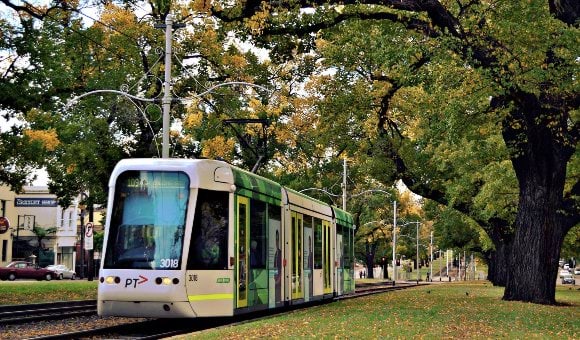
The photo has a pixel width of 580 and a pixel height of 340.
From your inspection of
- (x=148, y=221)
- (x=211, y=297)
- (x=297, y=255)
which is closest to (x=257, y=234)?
(x=211, y=297)

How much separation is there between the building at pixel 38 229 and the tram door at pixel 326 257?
5265 cm

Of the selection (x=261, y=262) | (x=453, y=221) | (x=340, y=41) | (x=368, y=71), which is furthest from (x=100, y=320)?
(x=453, y=221)

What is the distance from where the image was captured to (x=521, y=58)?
884 inches

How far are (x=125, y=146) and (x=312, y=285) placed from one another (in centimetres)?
1426

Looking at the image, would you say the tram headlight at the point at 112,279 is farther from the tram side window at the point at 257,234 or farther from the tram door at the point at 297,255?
the tram door at the point at 297,255

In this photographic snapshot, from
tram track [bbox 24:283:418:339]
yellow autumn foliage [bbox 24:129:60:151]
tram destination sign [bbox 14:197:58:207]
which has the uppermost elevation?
tram destination sign [bbox 14:197:58:207]

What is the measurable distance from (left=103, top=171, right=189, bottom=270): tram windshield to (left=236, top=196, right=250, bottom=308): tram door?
1636 mm

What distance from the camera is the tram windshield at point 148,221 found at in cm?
1633

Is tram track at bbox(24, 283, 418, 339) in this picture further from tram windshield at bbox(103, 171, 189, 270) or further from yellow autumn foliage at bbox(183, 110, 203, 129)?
yellow autumn foliage at bbox(183, 110, 203, 129)

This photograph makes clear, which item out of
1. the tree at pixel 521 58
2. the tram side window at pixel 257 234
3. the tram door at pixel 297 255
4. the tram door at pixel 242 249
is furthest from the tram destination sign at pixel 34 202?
the tram door at pixel 242 249

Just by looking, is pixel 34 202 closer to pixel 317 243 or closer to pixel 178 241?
pixel 317 243

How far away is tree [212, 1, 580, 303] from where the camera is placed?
21.3 m

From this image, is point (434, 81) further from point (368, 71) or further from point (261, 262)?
point (368, 71)

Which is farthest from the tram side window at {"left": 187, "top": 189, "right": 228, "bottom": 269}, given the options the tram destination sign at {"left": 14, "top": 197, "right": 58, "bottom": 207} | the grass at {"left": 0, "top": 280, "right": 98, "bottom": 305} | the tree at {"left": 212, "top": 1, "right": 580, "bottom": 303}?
the tram destination sign at {"left": 14, "top": 197, "right": 58, "bottom": 207}
